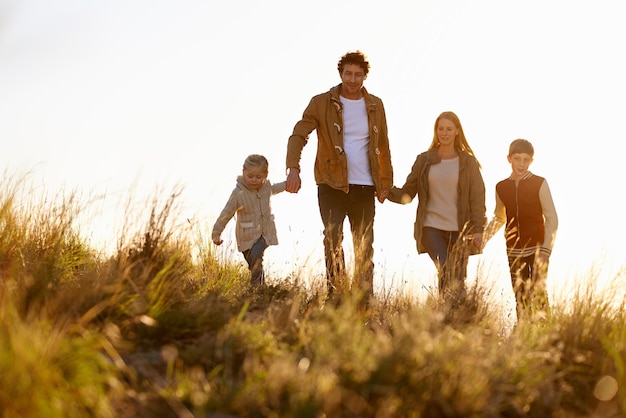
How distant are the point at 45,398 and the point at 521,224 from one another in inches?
209

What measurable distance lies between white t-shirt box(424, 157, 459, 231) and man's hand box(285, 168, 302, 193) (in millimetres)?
1290

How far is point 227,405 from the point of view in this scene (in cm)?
359

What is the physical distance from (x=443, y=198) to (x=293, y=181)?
1475 mm

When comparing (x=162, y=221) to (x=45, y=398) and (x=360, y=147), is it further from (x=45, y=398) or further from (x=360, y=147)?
(x=45, y=398)

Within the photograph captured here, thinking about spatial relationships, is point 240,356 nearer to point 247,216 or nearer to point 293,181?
point 293,181

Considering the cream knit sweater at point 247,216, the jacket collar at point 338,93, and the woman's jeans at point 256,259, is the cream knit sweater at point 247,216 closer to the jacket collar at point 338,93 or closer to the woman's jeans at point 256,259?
the woman's jeans at point 256,259

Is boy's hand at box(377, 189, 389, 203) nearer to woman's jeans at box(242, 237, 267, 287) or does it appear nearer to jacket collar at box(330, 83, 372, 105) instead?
jacket collar at box(330, 83, 372, 105)

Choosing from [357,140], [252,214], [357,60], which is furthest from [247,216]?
[357,60]

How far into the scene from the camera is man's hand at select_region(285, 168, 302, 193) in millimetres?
7129

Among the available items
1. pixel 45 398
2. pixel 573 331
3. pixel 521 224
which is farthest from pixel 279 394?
pixel 521 224

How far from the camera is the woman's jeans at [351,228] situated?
706 cm

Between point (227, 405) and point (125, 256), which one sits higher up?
point (125, 256)

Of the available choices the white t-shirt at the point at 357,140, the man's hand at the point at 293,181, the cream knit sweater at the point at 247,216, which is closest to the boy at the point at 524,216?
the white t-shirt at the point at 357,140

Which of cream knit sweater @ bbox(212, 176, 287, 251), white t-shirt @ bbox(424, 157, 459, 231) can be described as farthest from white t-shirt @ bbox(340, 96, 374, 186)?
cream knit sweater @ bbox(212, 176, 287, 251)
